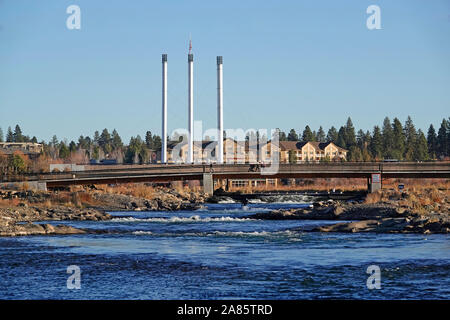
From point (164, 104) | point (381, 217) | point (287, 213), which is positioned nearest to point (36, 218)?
point (287, 213)

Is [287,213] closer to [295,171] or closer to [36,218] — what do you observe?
[36,218]

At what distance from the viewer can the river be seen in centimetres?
3375

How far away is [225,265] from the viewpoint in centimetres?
4119

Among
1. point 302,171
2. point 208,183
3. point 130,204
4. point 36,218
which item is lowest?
point 130,204

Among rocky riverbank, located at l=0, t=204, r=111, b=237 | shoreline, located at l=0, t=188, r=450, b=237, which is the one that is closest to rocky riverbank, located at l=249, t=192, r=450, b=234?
shoreline, located at l=0, t=188, r=450, b=237

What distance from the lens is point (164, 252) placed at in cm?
4741

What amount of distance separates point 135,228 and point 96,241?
1207 centimetres

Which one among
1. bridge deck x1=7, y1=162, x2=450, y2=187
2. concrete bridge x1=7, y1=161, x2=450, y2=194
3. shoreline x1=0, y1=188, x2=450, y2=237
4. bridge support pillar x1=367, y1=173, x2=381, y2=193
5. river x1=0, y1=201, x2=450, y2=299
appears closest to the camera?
river x1=0, y1=201, x2=450, y2=299

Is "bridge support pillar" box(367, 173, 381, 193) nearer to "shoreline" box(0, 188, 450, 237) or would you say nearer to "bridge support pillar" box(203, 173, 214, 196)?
"shoreline" box(0, 188, 450, 237)
